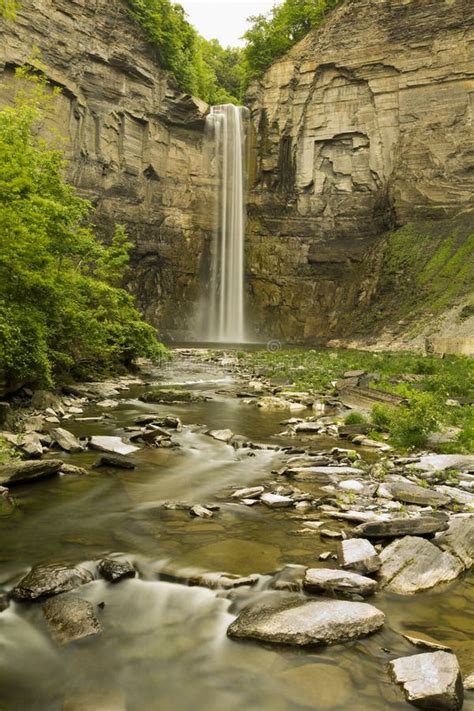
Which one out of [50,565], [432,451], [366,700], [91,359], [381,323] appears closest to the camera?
[366,700]

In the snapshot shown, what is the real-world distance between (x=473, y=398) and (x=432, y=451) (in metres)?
5.76

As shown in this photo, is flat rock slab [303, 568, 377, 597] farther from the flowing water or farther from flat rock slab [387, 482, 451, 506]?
flat rock slab [387, 482, 451, 506]

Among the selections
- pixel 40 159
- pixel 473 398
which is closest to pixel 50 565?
pixel 473 398

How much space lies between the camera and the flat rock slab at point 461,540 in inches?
206

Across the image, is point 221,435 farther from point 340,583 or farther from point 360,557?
point 340,583

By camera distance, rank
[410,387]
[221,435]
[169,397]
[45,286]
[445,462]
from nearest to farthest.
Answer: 1. [445,462]
2. [221,435]
3. [45,286]
4. [410,387]
5. [169,397]

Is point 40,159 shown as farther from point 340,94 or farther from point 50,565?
point 340,94

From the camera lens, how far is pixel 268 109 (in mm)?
53031

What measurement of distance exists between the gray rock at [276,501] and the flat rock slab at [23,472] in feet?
10.6

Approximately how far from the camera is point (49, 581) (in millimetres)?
4602

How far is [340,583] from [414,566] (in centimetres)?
85

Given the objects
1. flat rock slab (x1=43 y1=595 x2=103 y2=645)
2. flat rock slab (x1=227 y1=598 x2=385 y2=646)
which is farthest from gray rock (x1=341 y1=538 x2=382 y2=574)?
flat rock slab (x1=43 y1=595 x2=103 y2=645)

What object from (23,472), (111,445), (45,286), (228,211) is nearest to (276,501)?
(23,472)

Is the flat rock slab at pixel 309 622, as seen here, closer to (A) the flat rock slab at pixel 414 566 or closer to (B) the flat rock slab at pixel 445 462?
(A) the flat rock slab at pixel 414 566
